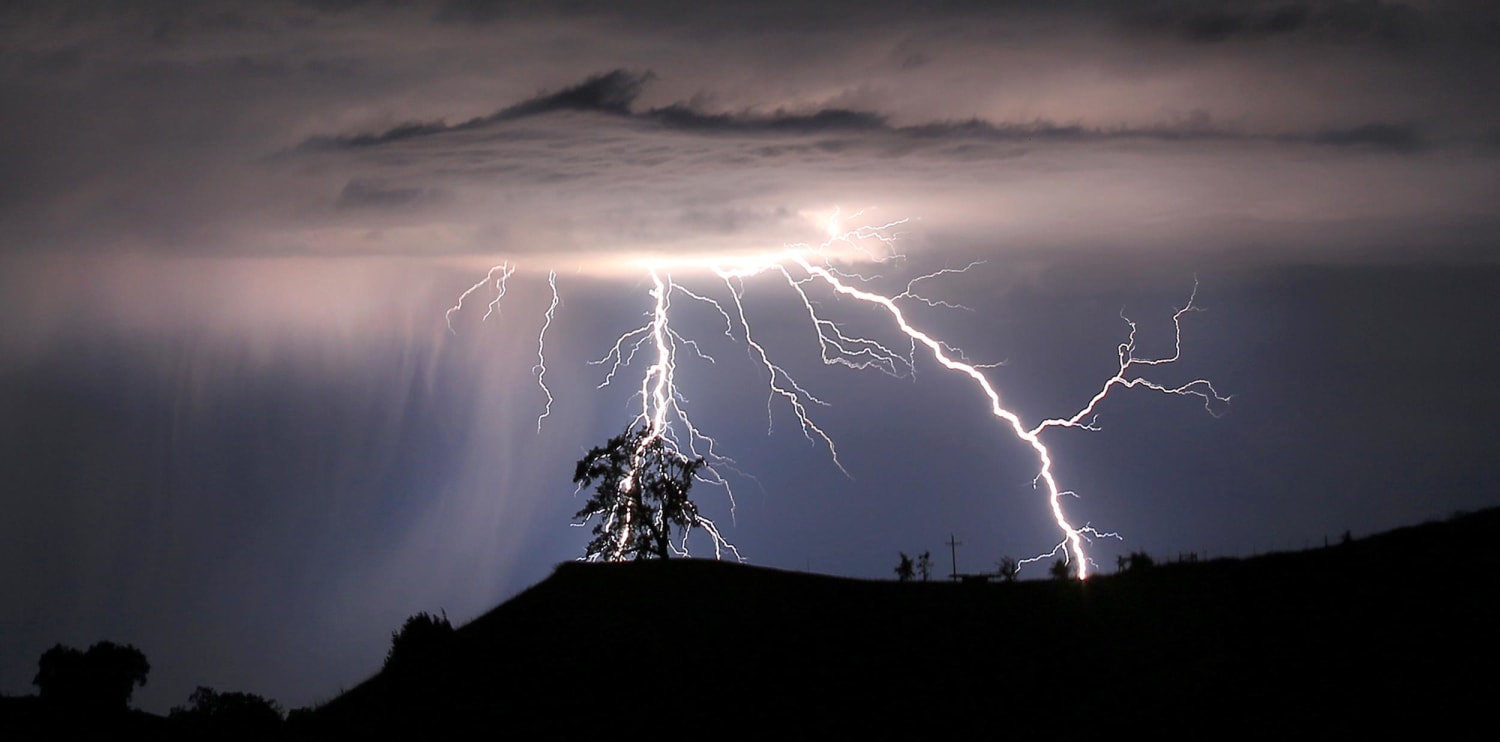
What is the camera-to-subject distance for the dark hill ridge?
23781mm

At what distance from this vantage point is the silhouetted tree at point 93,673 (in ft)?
148

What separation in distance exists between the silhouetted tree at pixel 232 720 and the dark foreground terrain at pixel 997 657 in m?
1.95

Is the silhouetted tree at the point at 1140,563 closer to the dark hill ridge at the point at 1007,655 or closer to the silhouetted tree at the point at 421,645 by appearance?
the dark hill ridge at the point at 1007,655

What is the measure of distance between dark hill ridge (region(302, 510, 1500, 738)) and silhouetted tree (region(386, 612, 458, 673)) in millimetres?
295

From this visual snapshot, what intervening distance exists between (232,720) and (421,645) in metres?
9.05

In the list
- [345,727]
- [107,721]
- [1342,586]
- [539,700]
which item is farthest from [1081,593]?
[107,721]

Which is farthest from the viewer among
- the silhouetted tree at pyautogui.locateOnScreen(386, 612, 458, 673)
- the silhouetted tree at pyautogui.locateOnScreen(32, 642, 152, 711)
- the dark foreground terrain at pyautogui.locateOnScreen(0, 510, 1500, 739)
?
the silhouetted tree at pyautogui.locateOnScreen(32, 642, 152, 711)

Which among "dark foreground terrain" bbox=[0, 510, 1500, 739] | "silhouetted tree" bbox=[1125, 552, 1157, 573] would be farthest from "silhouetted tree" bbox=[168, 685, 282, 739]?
"silhouetted tree" bbox=[1125, 552, 1157, 573]

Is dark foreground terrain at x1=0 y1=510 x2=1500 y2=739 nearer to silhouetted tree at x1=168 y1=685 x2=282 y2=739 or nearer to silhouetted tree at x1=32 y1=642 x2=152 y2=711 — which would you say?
silhouetted tree at x1=168 y1=685 x2=282 y2=739

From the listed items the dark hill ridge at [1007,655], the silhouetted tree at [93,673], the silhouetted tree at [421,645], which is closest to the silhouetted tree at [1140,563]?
the dark hill ridge at [1007,655]

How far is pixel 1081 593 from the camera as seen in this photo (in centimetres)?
3116

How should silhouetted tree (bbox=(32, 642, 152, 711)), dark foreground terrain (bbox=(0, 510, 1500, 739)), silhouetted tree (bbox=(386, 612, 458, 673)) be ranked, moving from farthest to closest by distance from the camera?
silhouetted tree (bbox=(32, 642, 152, 711)) → silhouetted tree (bbox=(386, 612, 458, 673)) → dark foreground terrain (bbox=(0, 510, 1500, 739))

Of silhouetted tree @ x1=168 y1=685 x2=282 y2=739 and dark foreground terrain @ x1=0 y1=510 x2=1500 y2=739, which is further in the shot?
silhouetted tree @ x1=168 y1=685 x2=282 y2=739

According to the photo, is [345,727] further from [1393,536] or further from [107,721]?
[1393,536]
